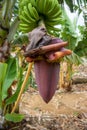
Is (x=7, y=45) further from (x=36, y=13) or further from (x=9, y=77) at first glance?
(x=36, y=13)

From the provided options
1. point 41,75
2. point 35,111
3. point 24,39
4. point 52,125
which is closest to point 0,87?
point 24,39

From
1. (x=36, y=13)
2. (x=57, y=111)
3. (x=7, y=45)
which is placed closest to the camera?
(x=36, y=13)

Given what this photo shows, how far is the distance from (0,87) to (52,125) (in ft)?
1.82

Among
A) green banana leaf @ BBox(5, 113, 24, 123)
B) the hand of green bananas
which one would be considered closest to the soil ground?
green banana leaf @ BBox(5, 113, 24, 123)

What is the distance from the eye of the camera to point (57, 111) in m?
2.25

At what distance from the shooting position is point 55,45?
0.64m

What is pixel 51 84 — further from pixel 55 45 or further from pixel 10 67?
pixel 10 67

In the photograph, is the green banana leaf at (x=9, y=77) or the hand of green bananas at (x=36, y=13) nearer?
the hand of green bananas at (x=36, y=13)

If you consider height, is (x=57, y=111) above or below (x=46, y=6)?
below

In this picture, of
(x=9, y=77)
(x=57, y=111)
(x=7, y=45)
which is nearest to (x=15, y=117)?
(x=9, y=77)

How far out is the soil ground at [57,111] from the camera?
1702 mm

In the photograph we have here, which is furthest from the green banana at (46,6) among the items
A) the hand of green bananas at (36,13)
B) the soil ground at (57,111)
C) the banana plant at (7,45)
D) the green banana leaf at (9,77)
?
the soil ground at (57,111)

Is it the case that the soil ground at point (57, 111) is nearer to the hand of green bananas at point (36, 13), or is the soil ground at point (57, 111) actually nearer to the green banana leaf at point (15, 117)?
the green banana leaf at point (15, 117)

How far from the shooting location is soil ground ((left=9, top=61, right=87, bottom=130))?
170 cm
